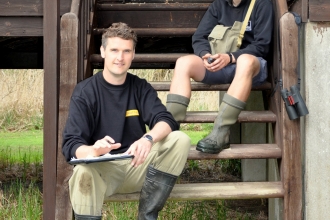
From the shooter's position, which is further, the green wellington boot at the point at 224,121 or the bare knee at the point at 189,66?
the bare knee at the point at 189,66

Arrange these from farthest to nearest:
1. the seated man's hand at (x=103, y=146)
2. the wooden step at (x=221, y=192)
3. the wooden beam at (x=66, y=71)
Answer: the wooden beam at (x=66, y=71), the wooden step at (x=221, y=192), the seated man's hand at (x=103, y=146)

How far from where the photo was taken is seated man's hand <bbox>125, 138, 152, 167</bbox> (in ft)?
11.1

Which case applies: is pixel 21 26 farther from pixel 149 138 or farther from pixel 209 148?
pixel 149 138

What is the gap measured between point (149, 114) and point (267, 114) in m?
1.12

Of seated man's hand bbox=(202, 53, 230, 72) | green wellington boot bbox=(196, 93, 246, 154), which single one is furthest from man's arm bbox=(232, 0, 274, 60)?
green wellington boot bbox=(196, 93, 246, 154)

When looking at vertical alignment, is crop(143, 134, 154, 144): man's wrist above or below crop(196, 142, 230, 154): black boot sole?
above

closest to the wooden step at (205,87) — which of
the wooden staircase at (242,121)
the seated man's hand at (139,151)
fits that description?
the wooden staircase at (242,121)

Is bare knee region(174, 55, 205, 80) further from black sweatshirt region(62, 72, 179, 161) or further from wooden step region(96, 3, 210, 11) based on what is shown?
wooden step region(96, 3, 210, 11)

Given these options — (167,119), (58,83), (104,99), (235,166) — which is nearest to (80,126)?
(104,99)

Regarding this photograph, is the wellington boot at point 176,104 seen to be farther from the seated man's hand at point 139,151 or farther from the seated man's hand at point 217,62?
the seated man's hand at point 139,151

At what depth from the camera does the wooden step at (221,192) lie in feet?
12.9

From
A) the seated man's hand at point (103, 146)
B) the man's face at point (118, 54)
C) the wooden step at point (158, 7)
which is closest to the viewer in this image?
the seated man's hand at point (103, 146)

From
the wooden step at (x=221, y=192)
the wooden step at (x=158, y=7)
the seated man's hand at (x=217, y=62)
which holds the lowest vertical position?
the wooden step at (x=221, y=192)

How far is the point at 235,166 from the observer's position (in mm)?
8078
